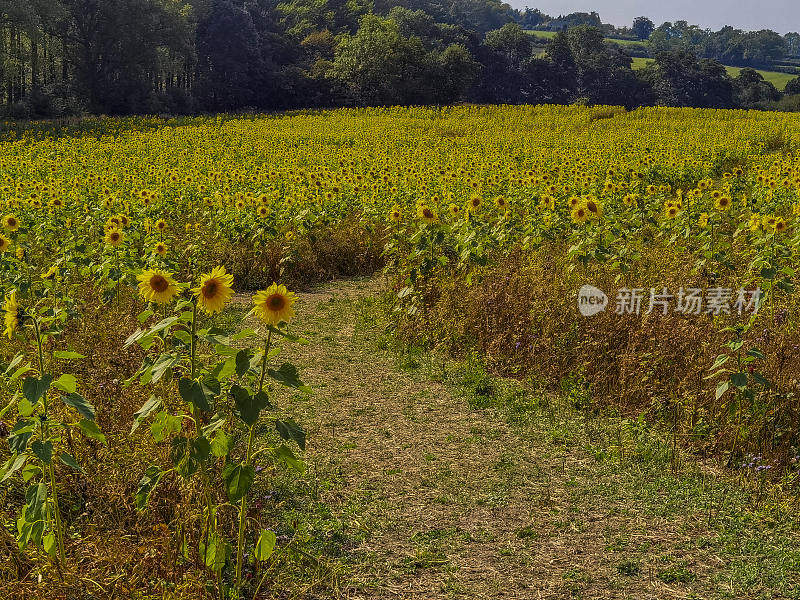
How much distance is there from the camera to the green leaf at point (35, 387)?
2.48m

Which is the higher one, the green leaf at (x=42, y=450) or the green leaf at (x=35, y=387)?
the green leaf at (x=35, y=387)

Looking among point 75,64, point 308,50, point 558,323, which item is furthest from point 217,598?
point 308,50

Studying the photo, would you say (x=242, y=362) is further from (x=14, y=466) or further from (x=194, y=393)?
(x=14, y=466)

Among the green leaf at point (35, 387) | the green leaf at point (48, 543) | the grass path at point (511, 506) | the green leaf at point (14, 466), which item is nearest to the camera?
the green leaf at point (35, 387)

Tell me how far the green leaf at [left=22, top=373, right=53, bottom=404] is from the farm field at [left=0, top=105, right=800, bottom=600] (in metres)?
0.02

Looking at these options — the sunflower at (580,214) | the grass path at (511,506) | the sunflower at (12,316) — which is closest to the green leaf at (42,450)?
the sunflower at (12,316)

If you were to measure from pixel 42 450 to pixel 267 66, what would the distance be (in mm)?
46744

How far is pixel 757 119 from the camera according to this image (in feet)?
107

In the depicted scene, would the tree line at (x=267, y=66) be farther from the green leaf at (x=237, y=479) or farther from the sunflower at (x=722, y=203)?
the green leaf at (x=237, y=479)

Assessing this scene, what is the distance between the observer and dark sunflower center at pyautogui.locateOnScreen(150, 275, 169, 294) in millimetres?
2852

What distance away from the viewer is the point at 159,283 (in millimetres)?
2869

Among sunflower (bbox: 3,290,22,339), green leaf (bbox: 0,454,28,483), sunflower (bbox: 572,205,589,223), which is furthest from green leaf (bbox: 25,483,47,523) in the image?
sunflower (bbox: 572,205,589,223)

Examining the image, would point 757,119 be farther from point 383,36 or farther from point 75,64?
point 75,64

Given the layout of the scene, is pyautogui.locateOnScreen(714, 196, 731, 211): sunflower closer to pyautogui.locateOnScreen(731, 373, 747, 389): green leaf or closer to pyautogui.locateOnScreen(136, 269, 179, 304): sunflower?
pyautogui.locateOnScreen(731, 373, 747, 389): green leaf
